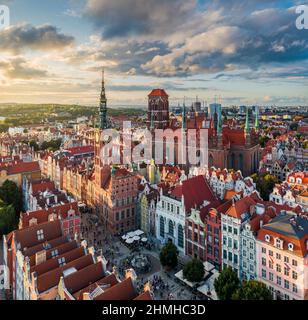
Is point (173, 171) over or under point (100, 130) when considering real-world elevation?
under

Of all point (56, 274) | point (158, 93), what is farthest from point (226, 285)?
point (158, 93)

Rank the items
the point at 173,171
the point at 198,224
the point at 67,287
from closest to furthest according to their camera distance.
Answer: the point at 67,287, the point at 198,224, the point at 173,171

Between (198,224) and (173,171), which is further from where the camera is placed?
(173,171)

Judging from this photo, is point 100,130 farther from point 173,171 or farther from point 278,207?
point 278,207

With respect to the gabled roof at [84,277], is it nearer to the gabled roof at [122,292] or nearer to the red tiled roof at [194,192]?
the gabled roof at [122,292]
